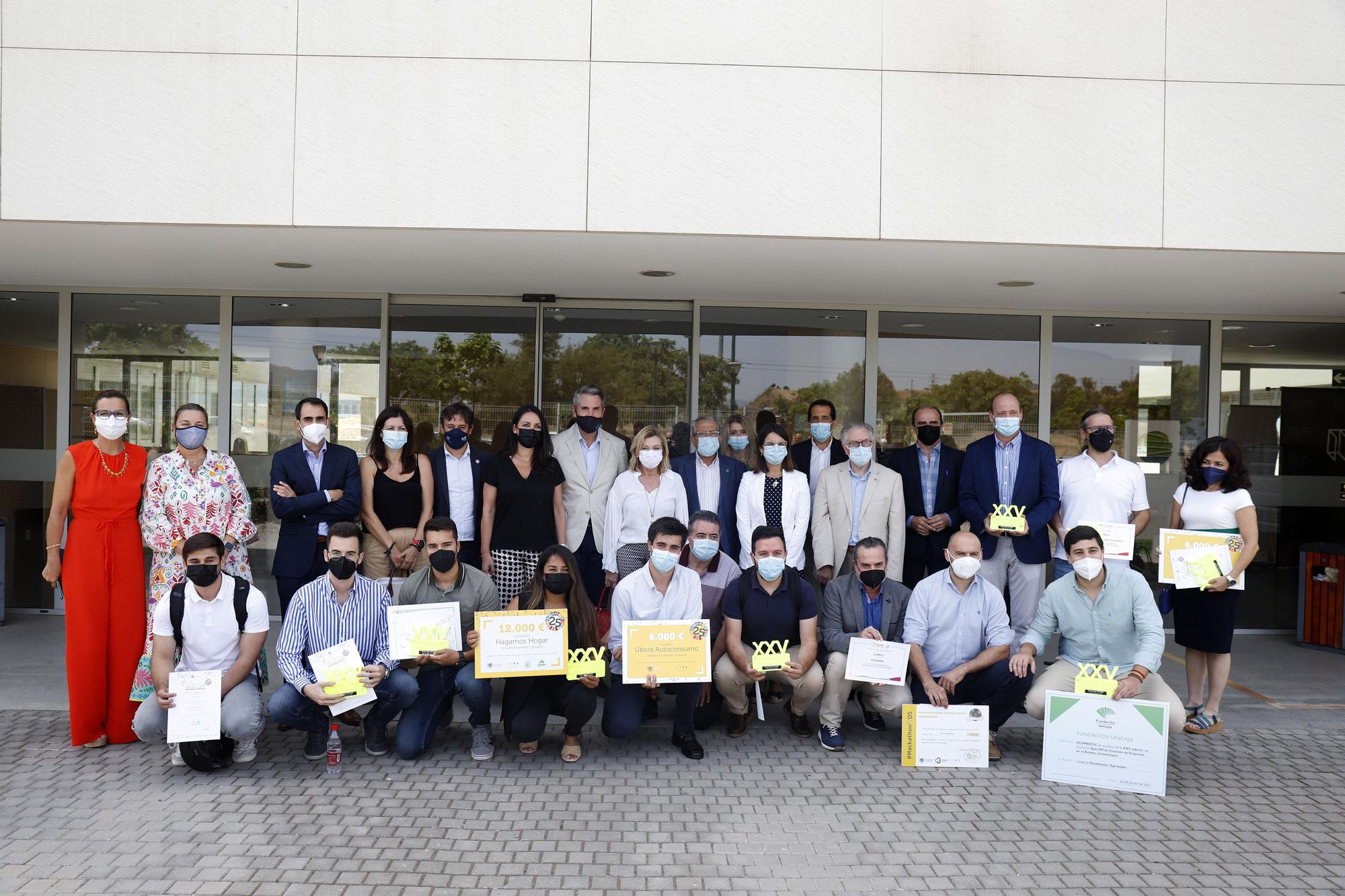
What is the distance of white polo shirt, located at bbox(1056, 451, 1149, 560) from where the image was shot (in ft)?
20.6

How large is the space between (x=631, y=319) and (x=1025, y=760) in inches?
203

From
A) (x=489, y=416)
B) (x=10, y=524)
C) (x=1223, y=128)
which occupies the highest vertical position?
(x=1223, y=128)

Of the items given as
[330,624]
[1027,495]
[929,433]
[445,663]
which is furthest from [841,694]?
[330,624]

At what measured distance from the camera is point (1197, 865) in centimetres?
405

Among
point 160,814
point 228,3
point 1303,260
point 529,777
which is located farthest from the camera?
point 1303,260

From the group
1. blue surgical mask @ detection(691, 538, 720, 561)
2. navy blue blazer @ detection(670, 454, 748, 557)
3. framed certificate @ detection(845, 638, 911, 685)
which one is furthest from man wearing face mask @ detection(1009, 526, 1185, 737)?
navy blue blazer @ detection(670, 454, 748, 557)

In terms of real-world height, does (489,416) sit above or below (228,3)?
below

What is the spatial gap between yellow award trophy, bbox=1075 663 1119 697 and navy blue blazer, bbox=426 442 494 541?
374cm

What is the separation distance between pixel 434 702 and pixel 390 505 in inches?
57.0

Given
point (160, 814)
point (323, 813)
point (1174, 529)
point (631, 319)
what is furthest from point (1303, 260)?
point (160, 814)

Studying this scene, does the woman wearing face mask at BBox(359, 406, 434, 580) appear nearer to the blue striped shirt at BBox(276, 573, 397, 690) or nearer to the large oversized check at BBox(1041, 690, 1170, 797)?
the blue striped shirt at BBox(276, 573, 397, 690)

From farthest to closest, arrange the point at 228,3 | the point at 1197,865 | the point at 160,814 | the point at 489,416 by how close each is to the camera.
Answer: the point at 489,416 → the point at 228,3 → the point at 160,814 → the point at 1197,865

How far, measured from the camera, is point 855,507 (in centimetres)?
637

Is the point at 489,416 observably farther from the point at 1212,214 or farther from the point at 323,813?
the point at 1212,214
